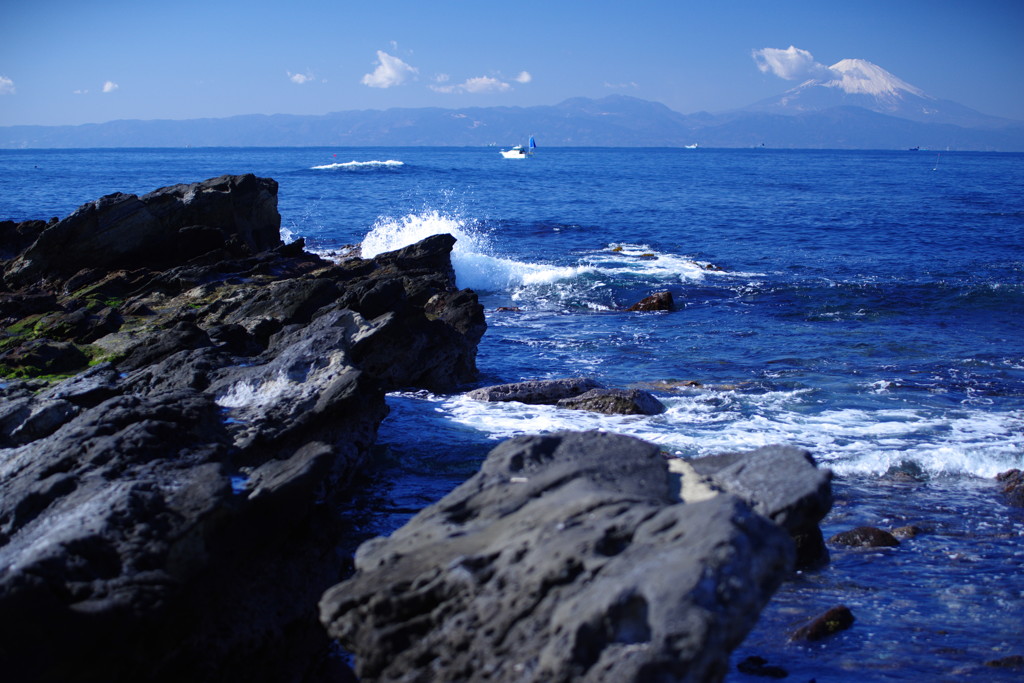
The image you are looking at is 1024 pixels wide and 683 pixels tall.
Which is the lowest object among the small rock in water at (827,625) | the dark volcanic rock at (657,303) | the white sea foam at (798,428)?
the small rock in water at (827,625)

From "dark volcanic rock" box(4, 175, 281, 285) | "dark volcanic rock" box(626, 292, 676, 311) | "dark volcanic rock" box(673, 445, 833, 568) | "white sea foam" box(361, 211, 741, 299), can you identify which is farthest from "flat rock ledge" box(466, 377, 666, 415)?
"white sea foam" box(361, 211, 741, 299)

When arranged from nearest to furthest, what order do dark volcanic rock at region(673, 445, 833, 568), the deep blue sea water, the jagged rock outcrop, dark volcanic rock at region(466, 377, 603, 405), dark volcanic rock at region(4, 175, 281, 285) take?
dark volcanic rock at region(673, 445, 833, 568), the jagged rock outcrop, the deep blue sea water, dark volcanic rock at region(466, 377, 603, 405), dark volcanic rock at region(4, 175, 281, 285)

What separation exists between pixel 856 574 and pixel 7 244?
27.0 metres

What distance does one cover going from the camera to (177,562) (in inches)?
256

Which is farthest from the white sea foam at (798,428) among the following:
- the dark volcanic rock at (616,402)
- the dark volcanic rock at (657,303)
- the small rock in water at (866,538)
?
the dark volcanic rock at (657,303)

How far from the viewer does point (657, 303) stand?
26.3 metres

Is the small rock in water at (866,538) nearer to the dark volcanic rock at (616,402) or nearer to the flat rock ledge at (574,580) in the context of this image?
the flat rock ledge at (574,580)

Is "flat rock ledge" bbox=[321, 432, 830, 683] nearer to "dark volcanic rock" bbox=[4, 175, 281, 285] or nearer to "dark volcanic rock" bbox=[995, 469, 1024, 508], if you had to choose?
"dark volcanic rock" bbox=[995, 469, 1024, 508]

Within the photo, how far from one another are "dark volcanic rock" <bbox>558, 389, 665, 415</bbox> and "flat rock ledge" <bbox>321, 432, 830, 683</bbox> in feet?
28.8

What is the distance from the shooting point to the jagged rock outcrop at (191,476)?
6086 millimetres

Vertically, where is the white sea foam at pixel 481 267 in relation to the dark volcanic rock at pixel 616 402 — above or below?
above

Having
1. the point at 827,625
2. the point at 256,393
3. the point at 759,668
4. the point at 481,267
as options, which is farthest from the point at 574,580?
the point at 481,267

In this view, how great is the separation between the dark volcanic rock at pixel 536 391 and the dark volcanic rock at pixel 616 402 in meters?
0.29

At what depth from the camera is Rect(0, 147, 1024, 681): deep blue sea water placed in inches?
342
